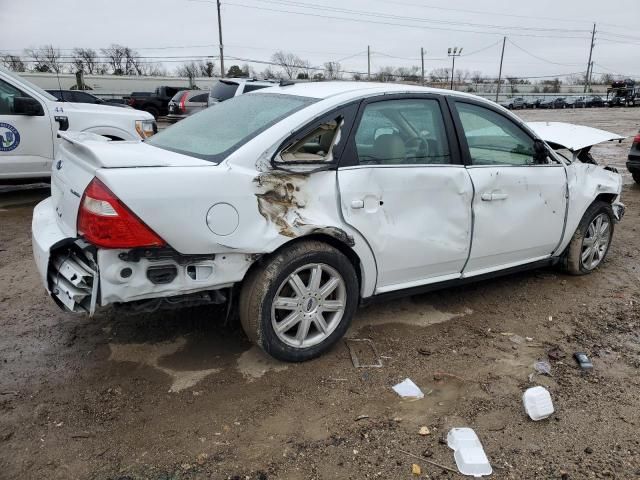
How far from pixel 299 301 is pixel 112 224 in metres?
1.12

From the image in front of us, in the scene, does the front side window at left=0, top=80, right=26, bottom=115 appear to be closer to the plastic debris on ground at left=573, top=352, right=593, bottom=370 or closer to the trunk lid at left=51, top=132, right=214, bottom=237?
the trunk lid at left=51, top=132, right=214, bottom=237

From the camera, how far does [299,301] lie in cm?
304

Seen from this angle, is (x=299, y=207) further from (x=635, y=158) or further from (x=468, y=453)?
(x=635, y=158)

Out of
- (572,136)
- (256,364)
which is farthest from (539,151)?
(256,364)

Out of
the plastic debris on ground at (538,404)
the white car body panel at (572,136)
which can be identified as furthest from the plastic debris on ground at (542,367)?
the white car body panel at (572,136)

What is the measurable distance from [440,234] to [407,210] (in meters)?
0.34

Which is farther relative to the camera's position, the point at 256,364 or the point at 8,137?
the point at 8,137

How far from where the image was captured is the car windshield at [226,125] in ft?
9.84

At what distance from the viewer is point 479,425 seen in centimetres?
266

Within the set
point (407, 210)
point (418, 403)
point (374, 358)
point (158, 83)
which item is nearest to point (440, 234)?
point (407, 210)

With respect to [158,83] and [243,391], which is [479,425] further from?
[158,83]

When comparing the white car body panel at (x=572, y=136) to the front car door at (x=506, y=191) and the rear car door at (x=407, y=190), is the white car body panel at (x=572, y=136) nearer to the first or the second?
the front car door at (x=506, y=191)

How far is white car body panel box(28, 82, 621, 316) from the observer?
8.52ft

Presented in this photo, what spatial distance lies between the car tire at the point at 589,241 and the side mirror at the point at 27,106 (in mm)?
6712
